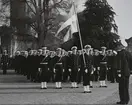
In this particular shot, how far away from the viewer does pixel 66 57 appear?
76.4 ft

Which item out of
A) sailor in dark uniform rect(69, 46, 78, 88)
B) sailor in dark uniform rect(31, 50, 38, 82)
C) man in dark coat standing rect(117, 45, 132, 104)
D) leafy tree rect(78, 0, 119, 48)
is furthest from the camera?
leafy tree rect(78, 0, 119, 48)

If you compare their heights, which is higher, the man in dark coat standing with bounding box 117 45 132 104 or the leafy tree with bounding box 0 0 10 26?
the leafy tree with bounding box 0 0 10 26

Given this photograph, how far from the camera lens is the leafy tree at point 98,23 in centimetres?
3456

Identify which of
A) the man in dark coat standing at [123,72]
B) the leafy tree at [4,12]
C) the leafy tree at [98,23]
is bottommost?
the man in dark coat standing at [123,72]

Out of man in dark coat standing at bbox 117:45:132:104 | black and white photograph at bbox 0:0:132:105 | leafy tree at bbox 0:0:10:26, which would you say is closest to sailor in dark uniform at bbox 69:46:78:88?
black and white photograph at bbox 0:0:132:105

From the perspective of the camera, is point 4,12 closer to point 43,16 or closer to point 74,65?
point 43,16

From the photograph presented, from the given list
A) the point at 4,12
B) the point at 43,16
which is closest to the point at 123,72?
the point at 43,16

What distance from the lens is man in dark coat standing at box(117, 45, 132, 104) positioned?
14.8 m

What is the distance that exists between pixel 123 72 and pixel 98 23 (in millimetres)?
21149

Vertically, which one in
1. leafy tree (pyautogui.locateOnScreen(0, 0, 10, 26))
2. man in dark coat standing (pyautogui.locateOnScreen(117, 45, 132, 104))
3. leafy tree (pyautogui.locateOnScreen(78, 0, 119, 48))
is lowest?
man in dark coat standing (pyautogui.locateOnScreen(117, 45, 132, 104))

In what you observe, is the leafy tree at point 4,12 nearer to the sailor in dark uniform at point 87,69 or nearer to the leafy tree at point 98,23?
the leafy tree at point 98,23

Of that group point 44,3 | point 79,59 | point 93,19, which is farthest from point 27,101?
point 44,3

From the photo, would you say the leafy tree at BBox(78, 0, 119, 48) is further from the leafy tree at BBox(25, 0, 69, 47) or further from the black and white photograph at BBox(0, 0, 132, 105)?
the leafy tree at BBox(25, 0, 69, 47)

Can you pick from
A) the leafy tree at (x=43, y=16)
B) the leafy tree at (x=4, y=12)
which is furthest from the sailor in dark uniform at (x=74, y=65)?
the leafy tree at (x=4, y=12)
